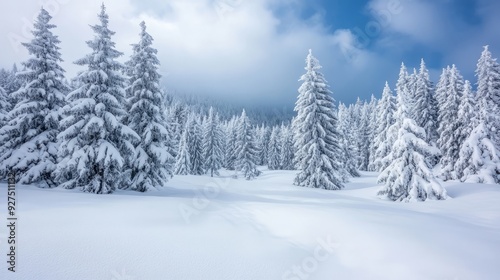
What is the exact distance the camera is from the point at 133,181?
788 inches

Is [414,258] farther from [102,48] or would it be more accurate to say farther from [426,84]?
[426,84]

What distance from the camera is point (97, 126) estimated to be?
16719 millimetres

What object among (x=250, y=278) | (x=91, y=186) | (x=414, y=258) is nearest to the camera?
(x=250, y=278)

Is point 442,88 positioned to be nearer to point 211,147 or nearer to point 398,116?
point 398,116

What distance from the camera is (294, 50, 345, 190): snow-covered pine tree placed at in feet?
90.0

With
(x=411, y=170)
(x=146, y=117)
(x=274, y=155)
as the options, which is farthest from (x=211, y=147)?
(x=411, y=170)

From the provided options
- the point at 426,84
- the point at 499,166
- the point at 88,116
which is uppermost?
the point at 426,84

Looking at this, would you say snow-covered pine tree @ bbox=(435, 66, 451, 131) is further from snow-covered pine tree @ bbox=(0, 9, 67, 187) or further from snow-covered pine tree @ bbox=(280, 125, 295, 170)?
snow-covered pine tree @ bbox=(0, 9, 67, 187)

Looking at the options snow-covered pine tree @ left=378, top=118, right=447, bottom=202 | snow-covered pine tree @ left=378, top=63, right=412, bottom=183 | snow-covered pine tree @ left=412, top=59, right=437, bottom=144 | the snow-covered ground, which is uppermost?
snow-covered pine tree @ left=412, top=59, right=437, bottom=144

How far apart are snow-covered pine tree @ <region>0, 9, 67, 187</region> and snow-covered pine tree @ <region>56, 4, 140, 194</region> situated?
5.94 feet

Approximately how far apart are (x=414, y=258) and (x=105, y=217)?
28.4 feet

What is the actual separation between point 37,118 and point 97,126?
608cm

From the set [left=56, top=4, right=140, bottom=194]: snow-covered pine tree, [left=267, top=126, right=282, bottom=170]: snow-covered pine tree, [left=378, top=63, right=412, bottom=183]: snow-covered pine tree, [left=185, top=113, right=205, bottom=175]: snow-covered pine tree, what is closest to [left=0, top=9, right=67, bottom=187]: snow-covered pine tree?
[left=56, top=4, right=140, bottom=194]: snow-covered pine tree

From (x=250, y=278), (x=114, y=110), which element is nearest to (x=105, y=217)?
(x=250, y=278)
